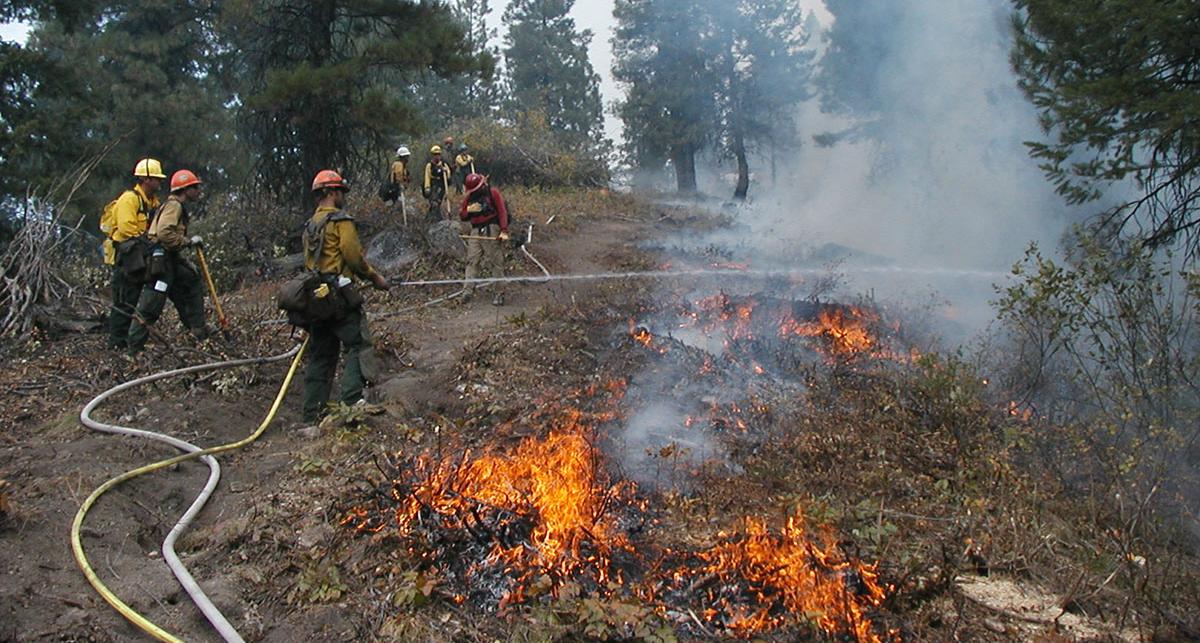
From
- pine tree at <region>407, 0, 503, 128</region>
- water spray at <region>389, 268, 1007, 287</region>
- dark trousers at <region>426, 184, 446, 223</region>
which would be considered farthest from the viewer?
pine tree at <region>407, 0, 503, 128</region>

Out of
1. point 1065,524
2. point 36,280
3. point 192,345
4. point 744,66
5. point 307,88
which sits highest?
point 744,66

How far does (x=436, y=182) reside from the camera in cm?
1376

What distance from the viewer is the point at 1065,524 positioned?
15.0ft

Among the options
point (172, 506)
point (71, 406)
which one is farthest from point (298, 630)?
point (71, 406)

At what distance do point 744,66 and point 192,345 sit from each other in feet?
61.0

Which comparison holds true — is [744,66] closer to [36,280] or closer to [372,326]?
[372,326]

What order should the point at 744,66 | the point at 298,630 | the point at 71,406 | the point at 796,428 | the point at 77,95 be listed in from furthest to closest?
the point at 744,66, the point at 77,95, the point at 71,406, the point at 796,428, the point at 298,630

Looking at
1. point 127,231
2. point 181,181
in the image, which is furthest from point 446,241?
point 127,231

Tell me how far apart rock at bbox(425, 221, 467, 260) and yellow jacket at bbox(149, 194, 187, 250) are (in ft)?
18.6

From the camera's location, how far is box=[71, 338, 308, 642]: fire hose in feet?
10.4

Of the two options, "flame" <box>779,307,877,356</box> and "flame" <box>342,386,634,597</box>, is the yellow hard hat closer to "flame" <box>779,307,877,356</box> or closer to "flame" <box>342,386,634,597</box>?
"flame" <box>342,386,634,597</box>

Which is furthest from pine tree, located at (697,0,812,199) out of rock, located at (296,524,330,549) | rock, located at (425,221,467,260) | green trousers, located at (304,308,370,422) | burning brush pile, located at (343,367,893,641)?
rock, located at (296,524,330,549)

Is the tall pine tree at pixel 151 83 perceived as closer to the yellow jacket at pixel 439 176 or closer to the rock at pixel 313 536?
the yellow jacket at pixel 439 176

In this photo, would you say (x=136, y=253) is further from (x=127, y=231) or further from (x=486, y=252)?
(x=486, y=252)
